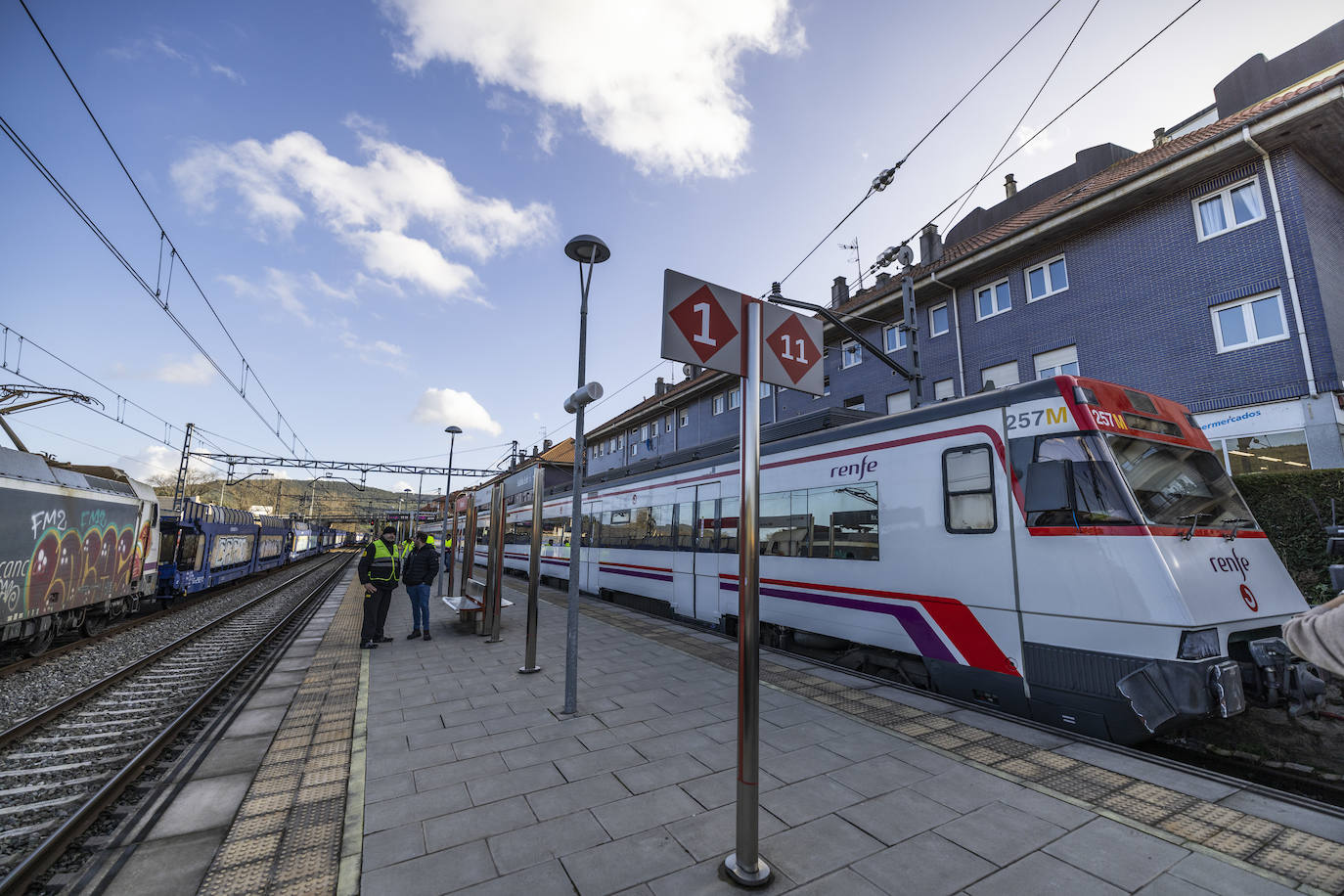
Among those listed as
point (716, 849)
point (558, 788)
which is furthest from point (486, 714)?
point (716, 849)

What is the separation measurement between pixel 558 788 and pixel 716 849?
1195mm

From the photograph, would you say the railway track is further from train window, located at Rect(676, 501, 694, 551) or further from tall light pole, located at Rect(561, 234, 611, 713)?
train window, located at Rect(676, 501, 694, 551)

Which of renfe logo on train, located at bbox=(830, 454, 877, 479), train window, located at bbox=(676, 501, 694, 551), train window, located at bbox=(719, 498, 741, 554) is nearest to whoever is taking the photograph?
renfe logo on train, located at bbox=(830, 454, 877, 479)

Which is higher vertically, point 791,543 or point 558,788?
point 791,543

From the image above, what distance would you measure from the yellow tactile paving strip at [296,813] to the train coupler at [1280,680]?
19.9 ft

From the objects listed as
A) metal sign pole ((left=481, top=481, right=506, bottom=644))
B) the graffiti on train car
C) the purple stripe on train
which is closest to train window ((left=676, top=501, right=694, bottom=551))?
metal sign pole ((left=481, top=481, right=506, bottom=644))

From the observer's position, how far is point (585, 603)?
14109 mm

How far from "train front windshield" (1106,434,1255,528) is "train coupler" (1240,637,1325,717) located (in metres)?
0.99

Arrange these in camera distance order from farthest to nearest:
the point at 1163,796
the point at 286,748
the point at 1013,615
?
the point at 1013,615 < the point at 286,748 < the point at 1163,796

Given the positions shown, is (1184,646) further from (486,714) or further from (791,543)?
(486,714)

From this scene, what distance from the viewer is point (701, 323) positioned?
2.90m

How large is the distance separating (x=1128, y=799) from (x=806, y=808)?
1.94 meters

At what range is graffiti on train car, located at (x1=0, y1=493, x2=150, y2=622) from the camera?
7.90 meters

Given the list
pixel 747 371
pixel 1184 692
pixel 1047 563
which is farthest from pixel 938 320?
pixel 747 371
